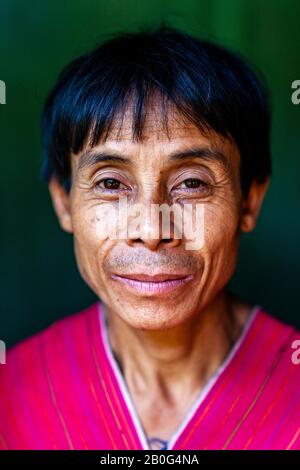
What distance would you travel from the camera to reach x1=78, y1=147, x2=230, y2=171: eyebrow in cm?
181

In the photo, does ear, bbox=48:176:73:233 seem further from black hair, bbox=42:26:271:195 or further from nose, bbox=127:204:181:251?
nose, bbox=127:204:181:251

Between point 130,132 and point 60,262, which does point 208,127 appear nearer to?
point 130,132

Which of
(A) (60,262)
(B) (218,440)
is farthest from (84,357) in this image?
(A) (60,262)

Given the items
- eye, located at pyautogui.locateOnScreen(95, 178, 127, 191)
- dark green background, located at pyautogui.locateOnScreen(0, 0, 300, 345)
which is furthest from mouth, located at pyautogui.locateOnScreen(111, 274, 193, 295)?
dark green background, located at pyautogui.locateOnScreen(0, 0, 300, 345)

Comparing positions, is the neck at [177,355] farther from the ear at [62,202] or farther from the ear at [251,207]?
the ear at [62,202]

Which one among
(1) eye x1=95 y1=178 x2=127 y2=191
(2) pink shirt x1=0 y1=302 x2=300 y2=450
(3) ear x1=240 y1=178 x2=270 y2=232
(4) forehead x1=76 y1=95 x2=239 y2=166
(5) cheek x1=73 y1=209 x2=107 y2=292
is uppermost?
(4) forehead x1=76 y1=95 x2=239 y2=166

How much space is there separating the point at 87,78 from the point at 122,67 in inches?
4.3

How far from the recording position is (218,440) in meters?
1.95

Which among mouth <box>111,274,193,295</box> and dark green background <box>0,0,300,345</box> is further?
dark green background <box>0,0,300,345</box>

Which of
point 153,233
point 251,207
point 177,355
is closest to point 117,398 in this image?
point 177,355

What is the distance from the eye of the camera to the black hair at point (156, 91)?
1832 mm

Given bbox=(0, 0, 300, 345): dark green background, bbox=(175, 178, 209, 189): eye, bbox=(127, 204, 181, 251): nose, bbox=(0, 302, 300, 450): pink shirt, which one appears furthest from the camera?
bbox=(0, 0, 300, 345): dark green background

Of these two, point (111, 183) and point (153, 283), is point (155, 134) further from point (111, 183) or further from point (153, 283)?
point (153, 283)

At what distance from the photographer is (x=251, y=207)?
2.15 meters
